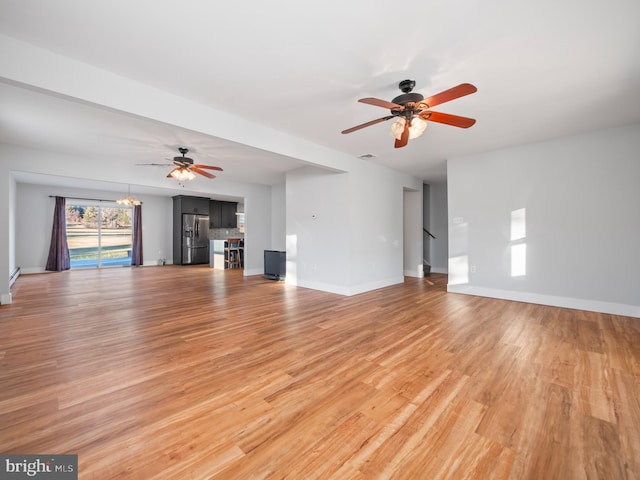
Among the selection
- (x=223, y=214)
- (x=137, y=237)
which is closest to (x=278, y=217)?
(x=223, y=214)

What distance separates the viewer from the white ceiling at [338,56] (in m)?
1.86

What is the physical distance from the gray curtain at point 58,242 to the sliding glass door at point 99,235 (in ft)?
1.13

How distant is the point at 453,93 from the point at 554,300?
4.06 m

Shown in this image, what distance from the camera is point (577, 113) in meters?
3.42

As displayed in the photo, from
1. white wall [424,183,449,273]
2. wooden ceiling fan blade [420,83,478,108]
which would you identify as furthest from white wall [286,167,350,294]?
white wall [424,183,449,273]

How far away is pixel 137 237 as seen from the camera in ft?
31.5

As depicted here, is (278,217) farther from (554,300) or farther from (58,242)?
(554,300)

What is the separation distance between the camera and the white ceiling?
73.4 inches

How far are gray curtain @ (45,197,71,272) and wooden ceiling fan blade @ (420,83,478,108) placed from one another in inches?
412

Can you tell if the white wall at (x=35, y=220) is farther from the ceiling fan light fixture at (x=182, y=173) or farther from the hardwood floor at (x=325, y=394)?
the ceiling fan light fixture at (x=182, y=173)

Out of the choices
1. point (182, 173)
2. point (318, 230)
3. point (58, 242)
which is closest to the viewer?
point (182, 173)

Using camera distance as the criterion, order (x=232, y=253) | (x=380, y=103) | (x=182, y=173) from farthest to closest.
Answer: (x=232, y=253) → (x=182, y=173) → (x=380, y=103)

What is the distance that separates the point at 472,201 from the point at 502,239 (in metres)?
0.88

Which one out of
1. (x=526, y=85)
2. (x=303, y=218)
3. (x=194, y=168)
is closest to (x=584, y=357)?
(x=526, y=85)
